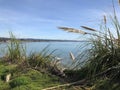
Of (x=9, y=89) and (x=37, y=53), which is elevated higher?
(x=37, y=53)

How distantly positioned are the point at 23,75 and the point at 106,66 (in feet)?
5.98

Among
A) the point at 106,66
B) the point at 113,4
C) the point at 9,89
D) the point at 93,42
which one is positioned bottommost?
the point at 9,89

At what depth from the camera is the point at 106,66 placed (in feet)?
22.6

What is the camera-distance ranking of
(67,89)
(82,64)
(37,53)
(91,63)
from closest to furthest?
(67,89), (91,63), (82,64), (37,53)

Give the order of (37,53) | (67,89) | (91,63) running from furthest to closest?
(37,53) → (91,63) → (67,89)

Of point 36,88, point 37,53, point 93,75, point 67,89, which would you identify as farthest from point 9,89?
point 37,53

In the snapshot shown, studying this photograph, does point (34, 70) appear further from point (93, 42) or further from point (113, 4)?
point (113, 4)

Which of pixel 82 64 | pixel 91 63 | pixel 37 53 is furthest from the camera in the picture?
pixel 37 53

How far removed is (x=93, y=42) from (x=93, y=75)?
2.84 feet

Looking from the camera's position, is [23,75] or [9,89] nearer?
[9,89]

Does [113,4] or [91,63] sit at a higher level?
[113,4]

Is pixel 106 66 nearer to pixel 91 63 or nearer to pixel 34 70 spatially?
pixel 91 63

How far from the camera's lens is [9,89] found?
6629mm

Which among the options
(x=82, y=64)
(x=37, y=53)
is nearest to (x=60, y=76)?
(x=82, y=64)
